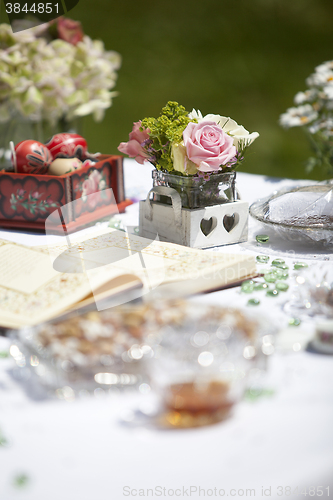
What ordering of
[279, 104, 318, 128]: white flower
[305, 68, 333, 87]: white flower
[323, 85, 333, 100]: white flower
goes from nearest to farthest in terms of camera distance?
1. [323, 85, 333, 100]: white flower
2. [305, 68, 333, 87]: white flower
3. [279, 104, 318, 128]: white flower

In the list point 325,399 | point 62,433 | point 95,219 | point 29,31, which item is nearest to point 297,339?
point 325,399

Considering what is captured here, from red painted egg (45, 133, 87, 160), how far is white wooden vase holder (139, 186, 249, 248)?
0.86 feet

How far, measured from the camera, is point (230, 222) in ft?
3.70

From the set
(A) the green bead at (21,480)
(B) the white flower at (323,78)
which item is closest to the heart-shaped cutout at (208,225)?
(A) the green bead at (21,480)

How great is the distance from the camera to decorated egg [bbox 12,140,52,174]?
1200 mm

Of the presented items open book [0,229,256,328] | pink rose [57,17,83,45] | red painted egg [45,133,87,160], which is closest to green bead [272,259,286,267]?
open book [0,229,256,328]

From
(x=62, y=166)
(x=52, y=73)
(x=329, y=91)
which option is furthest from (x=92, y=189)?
(x=329, y=91)

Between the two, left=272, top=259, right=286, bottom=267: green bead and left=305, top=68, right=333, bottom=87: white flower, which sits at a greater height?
left=305, top=68, right=333, bottom=87: white flower

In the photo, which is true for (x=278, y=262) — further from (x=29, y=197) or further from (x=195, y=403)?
(x=29, y=197)

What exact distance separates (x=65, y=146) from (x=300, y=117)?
1.05m

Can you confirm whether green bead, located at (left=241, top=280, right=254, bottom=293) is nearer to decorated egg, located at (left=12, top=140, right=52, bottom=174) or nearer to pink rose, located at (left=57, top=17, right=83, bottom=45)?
decorated egg, located at (left=12, top=140, right=52, bottom=174)

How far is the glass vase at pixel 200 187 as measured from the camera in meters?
1.04

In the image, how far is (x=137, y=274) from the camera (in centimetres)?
81

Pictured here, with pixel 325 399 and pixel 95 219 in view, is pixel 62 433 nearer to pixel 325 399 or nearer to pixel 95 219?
pixel 325 399
